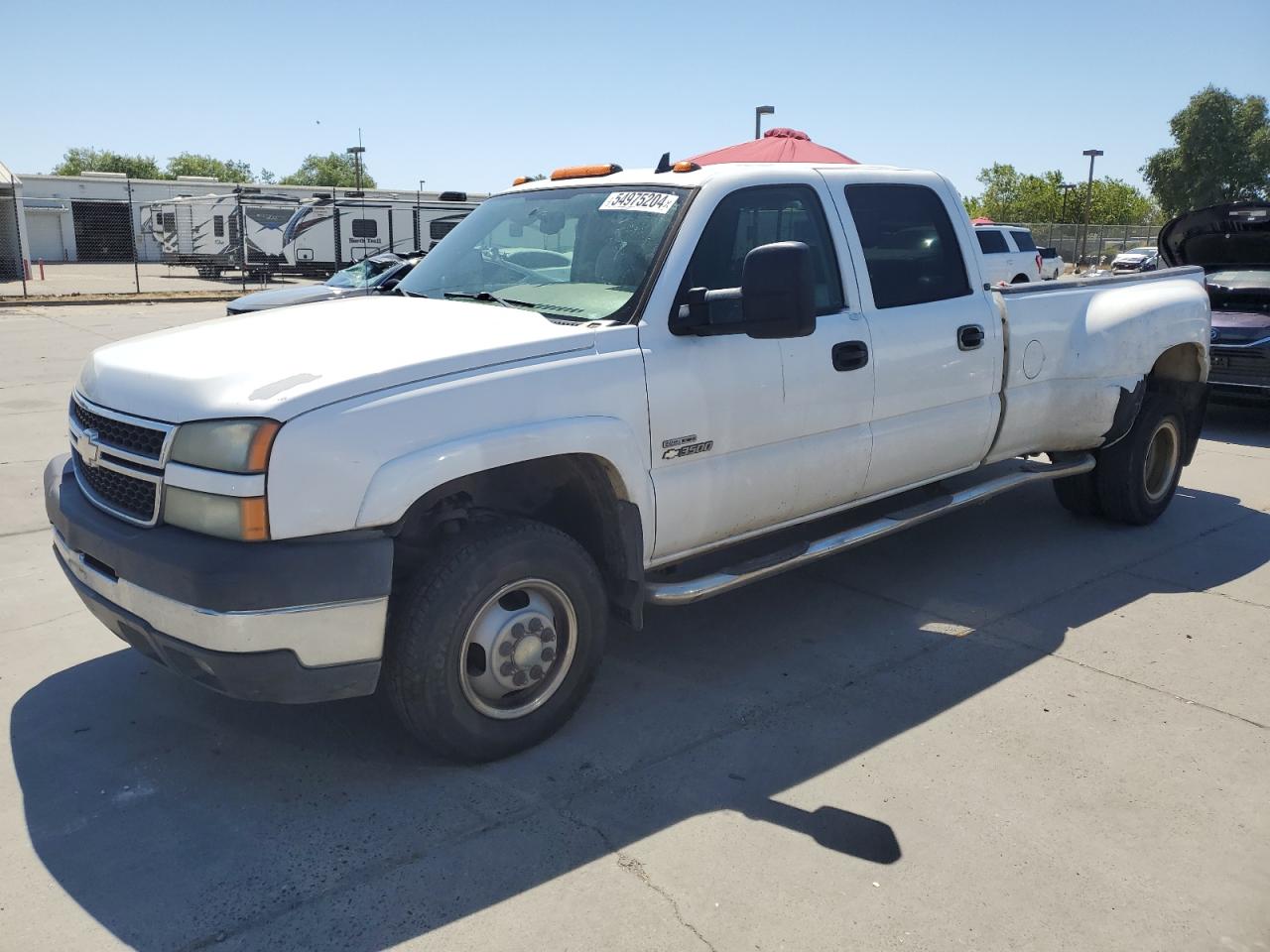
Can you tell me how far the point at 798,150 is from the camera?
42.2 feet

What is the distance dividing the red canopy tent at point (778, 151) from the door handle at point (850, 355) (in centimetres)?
857

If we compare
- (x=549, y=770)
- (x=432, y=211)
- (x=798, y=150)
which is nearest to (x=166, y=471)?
(x=549, y=770)

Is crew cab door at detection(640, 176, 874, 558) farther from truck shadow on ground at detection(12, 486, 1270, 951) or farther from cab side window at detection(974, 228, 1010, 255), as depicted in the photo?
cab side window at detection(974, 228, 1010, 255)

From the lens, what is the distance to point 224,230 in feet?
117

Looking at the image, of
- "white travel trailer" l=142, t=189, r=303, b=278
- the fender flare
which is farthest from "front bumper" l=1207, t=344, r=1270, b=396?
"white travel trailer" l=142, t=189, r=303, b=278

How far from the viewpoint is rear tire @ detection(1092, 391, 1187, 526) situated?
6.20 metres

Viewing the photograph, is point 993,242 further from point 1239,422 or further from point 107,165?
Answer: point 107,165

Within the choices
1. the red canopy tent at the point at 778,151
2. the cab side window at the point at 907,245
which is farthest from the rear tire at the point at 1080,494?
the red canopy tent at the point at 778,151

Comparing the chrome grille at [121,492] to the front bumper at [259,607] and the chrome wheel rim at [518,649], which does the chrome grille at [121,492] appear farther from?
the chrome wheel rim at [518,649]

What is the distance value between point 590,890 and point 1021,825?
1406 millimetres

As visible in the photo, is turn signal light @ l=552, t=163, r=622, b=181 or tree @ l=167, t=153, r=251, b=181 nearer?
turn signal light @ l=552, t=163, r=622, b=181

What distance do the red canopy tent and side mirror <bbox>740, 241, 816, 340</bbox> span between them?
9282 millimetres

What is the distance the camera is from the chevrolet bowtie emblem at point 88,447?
348cm

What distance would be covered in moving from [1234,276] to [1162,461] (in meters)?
5.07
